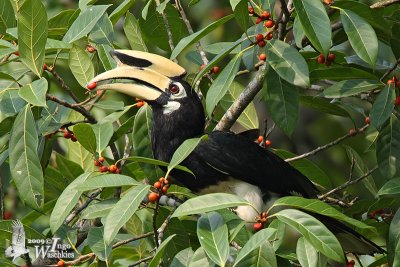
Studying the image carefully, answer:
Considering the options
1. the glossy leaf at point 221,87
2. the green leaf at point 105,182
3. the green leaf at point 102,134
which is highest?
the glossy leaf at point 221,87

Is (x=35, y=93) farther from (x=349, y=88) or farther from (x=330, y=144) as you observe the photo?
(x=330, y=144)

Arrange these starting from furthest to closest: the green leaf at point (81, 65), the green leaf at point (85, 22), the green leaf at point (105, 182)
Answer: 1. the green leaf at point (81, 65)
2. the green leaf at point (85, 22)
3. the green leaf at point (105, 182)

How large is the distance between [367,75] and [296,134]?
10.6 ft

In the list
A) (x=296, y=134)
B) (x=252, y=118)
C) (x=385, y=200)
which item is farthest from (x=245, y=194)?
(x=296, y=134)

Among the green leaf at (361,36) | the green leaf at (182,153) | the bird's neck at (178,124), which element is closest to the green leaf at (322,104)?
the bird's neck at (178,124)

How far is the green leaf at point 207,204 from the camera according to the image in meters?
2.79

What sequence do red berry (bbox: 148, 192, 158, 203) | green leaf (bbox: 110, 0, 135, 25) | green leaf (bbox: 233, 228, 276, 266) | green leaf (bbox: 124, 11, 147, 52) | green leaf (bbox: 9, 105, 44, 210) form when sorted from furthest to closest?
green leaf (bbox: 124, 11, 147, 52), green leaf (bbox: 110, 0, 135, 25), green leaf (bbox: 9, 105, 44, 210), red berry (bbox: 148, 192, 158, 203), green leaf (bbox: 233, 228, 276, 266)

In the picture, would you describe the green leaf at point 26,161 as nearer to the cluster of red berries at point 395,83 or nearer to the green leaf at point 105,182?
the green leaf at point 105,182

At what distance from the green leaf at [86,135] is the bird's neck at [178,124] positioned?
25.0 inches

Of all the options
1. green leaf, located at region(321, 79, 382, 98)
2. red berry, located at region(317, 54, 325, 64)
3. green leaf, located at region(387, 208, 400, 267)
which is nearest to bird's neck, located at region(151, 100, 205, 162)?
red berry, located at region(317, 54, 325, 64)

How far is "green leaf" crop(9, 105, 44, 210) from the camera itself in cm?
329

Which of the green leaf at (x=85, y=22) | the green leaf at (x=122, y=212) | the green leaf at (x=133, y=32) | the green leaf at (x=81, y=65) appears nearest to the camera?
the green leaf at (x=122, y=212)

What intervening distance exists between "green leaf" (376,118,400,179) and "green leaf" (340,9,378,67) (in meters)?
0.46

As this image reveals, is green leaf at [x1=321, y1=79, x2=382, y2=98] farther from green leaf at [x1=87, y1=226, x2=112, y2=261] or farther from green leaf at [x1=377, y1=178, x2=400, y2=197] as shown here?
green leaf at [x1=87, y1=226, x2=112, y2=261]
